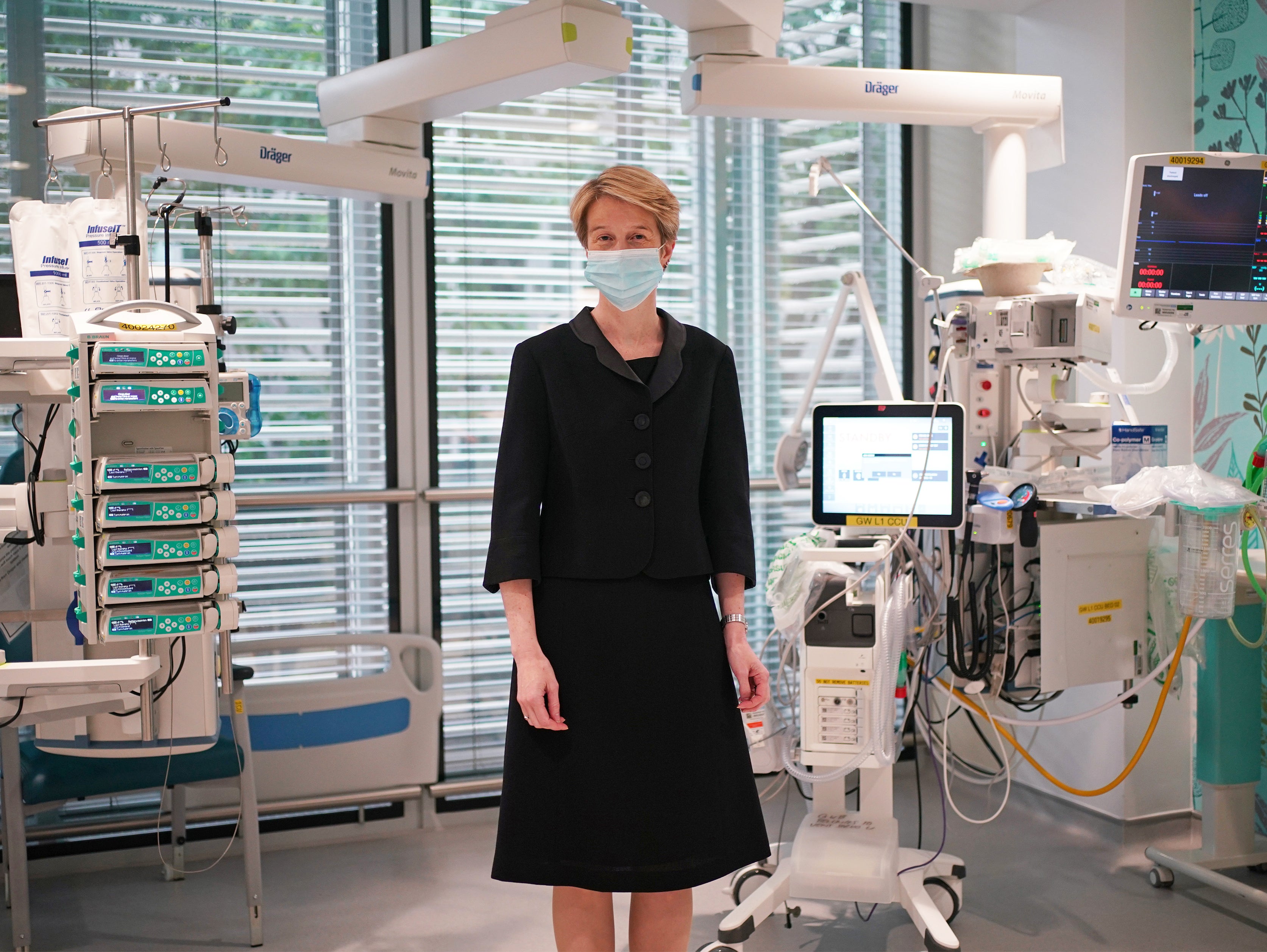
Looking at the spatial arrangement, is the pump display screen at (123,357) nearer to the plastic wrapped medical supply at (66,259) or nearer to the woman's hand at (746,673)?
the plastic wrapped medical supply at (66,259)

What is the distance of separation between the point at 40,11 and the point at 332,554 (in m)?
1.84

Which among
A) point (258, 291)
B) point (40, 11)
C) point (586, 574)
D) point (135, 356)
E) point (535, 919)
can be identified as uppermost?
point (40, 11)

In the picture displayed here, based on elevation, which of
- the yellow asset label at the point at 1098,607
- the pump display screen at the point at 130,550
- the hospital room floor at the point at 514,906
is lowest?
the hospital room floor at the point at 514,906

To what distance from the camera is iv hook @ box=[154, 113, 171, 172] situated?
259 cm

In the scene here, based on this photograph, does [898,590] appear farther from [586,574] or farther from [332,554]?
[332,554]

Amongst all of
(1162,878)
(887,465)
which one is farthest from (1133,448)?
(1162,878)

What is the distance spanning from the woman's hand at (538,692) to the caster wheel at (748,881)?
1476 millimetres

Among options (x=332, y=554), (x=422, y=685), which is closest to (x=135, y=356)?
(x=332, y=554)

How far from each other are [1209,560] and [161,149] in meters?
2.61

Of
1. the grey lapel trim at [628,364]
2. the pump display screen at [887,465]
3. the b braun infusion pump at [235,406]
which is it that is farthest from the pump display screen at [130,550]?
the pump display screen at [887,465]

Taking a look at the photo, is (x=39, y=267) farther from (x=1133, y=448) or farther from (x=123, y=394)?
(x=1133, y=448)

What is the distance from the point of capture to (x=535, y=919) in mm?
3004

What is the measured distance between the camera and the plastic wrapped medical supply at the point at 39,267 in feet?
8.13

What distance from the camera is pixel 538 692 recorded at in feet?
5.36
